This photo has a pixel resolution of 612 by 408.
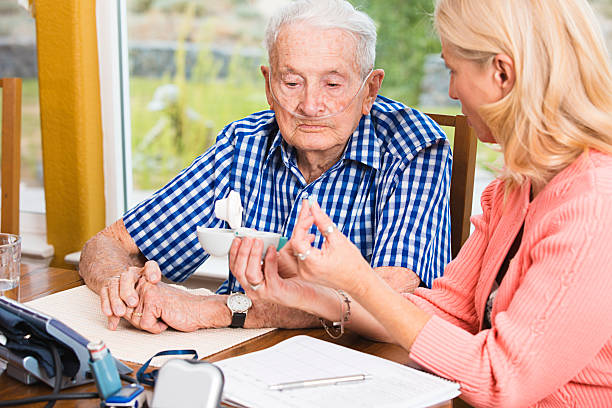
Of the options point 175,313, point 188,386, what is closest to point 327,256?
point 188,386

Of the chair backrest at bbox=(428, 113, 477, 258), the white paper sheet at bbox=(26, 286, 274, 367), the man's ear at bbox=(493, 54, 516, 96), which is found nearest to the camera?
the man's ear at bbox=(493, 54, 516, 96)

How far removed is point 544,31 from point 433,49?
1.27 metres

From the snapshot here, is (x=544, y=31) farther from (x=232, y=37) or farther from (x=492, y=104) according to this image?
(x=232, y=37)

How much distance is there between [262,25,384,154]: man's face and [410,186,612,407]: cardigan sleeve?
0.72 metres

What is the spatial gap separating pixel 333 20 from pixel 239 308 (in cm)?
72

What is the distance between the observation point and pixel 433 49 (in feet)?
7.48

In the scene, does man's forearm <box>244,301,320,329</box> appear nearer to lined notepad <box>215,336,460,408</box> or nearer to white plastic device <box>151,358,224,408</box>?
lined notepad <box>215,336,460,408</box>

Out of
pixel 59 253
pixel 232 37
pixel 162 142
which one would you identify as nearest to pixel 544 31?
pixel 232 37

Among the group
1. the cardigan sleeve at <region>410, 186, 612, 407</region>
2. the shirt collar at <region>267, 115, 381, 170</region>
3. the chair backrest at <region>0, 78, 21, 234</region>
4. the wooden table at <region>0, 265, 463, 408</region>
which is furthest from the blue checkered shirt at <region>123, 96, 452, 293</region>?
the cardigan sleeve at <region>410, 186, 612, 407</region>

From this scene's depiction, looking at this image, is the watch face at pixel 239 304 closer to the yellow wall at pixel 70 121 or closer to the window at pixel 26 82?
the yellow wall at pixel 70 121

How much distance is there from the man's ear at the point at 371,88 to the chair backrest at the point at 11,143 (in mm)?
1016

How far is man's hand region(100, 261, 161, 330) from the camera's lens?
129 centimetres

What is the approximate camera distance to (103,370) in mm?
883

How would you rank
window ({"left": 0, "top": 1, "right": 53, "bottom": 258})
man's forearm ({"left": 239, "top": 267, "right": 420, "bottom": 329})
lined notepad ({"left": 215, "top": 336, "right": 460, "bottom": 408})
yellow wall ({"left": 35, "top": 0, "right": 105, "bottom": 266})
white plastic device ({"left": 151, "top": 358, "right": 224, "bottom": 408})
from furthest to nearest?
window ({"left": 0, "top": 1, "right": 53, "bottom": 258}) → yellow wall ({"left": 35, "top": 0, "right": 105, "bottom": 266}) → man's forearm ({"left": 239, "top": 267, "right": 420, "bottom": 329}) → lined notepad ({"left": 215, "top": 336, "right": 460, "bottom": 408}) → white plastic device ({"left": 151, "top": 358, "right": 224, "bottom": 408})
